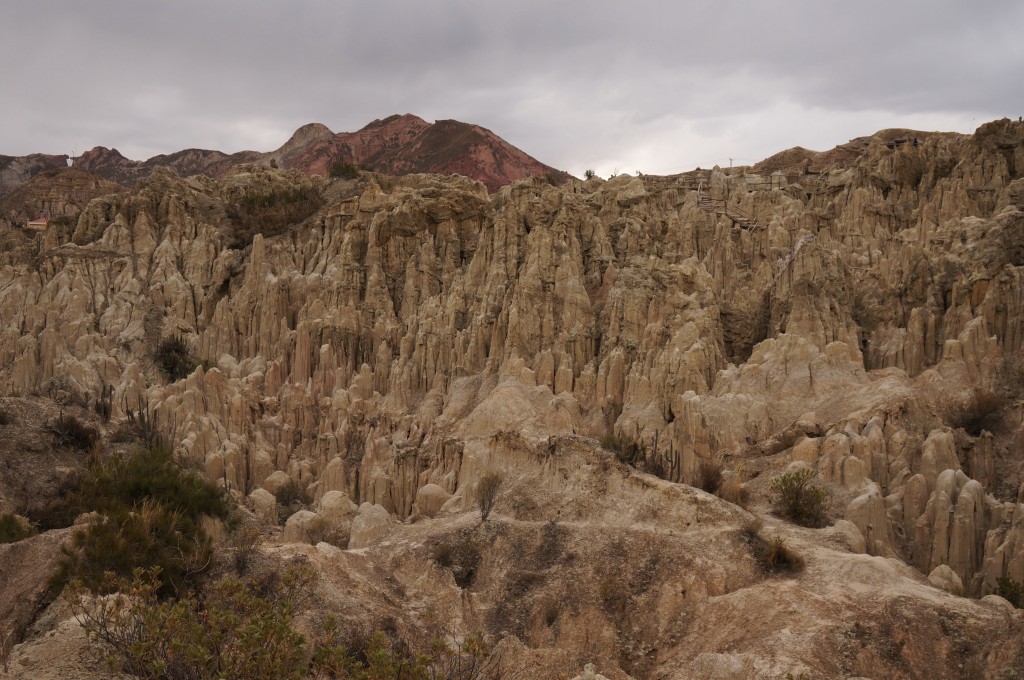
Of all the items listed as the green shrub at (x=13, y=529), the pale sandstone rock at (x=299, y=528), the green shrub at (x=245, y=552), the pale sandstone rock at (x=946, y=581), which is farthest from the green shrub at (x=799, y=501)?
the green shrub at (x=13, y=529)

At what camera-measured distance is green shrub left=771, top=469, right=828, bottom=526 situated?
720 inches

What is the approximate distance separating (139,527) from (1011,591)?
16.0 meters

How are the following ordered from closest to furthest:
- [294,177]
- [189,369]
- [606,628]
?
1. [606,628]
2. [189,369]
3. [294,177]

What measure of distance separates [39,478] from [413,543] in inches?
331

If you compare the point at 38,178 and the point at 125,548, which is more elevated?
the point at 38,178

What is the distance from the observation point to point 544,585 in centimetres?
1523

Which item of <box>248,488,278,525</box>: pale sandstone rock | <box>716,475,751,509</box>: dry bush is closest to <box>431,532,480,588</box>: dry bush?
<box>716,475,751,509</box>: dry bush

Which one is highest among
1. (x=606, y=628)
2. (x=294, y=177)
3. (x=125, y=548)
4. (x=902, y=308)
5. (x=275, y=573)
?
(x=294, y=177)

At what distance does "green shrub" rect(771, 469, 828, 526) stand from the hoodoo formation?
0.13 meters

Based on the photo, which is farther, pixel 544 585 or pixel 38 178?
pixel 38 178

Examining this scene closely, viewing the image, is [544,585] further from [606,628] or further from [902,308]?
[902,308]

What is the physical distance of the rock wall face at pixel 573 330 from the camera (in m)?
22.7

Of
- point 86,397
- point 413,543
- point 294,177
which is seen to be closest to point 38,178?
point 294,177

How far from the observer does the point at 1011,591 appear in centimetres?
1589
